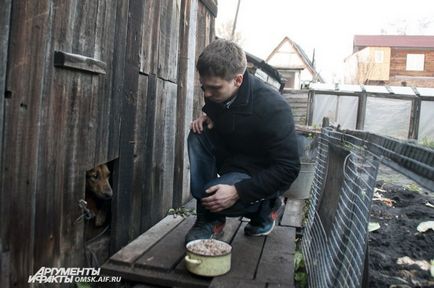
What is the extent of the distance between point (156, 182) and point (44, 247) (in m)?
1.80

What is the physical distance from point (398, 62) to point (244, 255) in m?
43.6

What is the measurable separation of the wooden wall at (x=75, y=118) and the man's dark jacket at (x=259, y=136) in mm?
712

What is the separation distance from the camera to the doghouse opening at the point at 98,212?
117 inches

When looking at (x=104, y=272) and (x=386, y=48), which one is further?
(x=386, y=48)

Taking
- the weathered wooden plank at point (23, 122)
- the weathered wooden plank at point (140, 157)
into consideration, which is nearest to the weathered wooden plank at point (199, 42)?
the weathered wooden plank at point (140, 157)

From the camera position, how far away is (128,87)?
3.26m

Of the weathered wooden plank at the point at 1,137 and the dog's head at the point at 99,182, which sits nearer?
the weathered wooden plank at the point at 1,137

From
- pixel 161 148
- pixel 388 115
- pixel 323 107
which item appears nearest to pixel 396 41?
pixel 388 115

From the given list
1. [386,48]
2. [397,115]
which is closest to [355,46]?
[386,48]

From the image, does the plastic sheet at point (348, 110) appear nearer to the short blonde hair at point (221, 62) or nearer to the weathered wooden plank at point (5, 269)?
the short blonde hair at point (221, 62)

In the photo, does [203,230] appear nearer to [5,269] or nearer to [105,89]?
[105,89]

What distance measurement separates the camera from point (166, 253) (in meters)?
2.99

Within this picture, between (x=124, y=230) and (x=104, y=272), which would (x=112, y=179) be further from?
(x=104, y=272)

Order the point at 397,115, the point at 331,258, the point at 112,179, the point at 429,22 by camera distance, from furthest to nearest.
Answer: the point at 429,22
the point at 397,115
the point at 112,179
the point at 331,258
